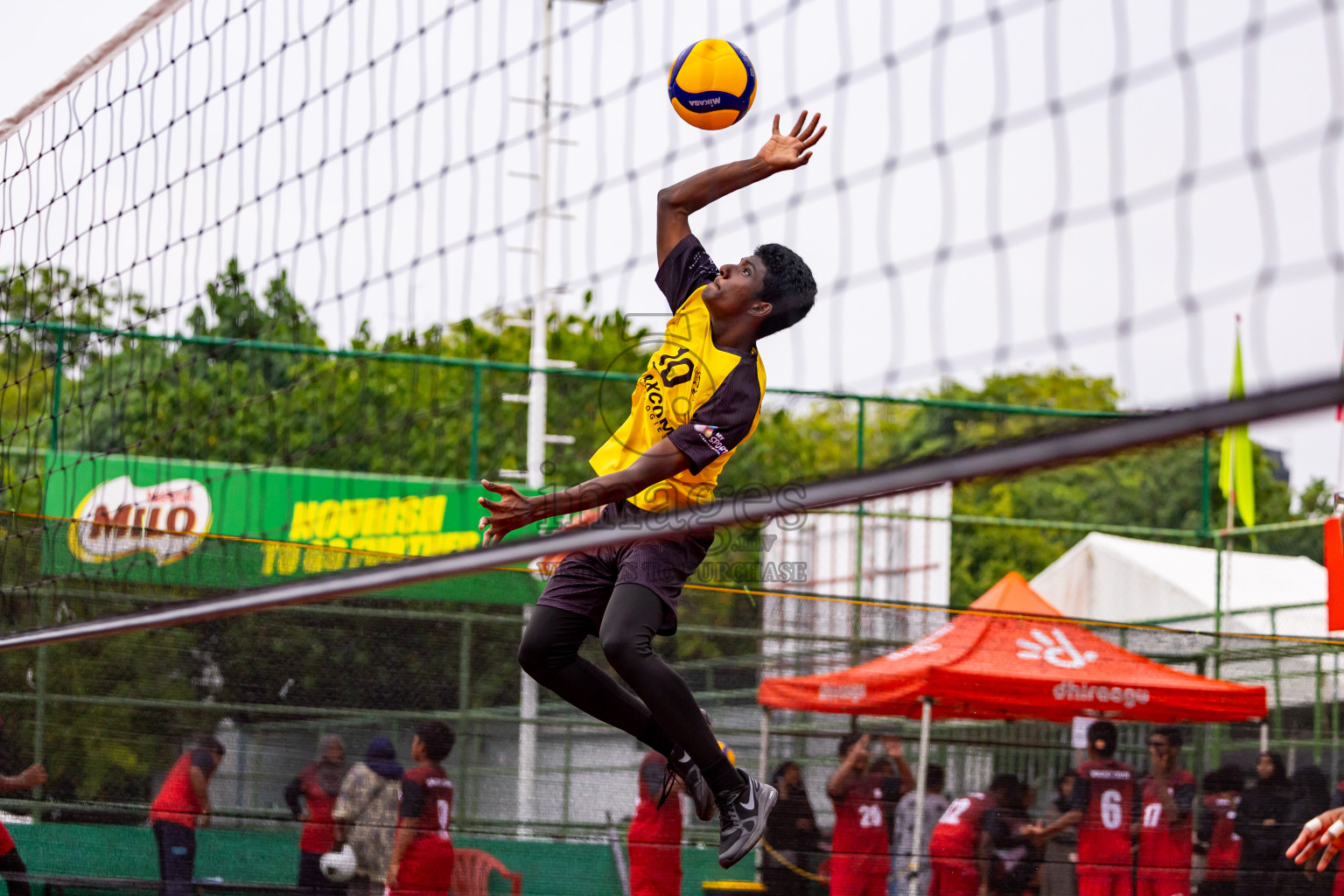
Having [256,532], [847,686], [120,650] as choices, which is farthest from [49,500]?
[847,686]

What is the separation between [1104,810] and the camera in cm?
813

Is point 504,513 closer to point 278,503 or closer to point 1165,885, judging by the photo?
point 1165,885

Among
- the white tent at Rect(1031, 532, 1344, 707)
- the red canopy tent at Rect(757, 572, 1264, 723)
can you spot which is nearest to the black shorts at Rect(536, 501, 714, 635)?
the red canopy tent at Rect(757, 572, 1264, 723)

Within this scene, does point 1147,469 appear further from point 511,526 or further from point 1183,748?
point 511,526

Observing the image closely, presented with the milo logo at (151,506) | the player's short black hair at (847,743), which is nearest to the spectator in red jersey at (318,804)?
the milo logo at (151,506)

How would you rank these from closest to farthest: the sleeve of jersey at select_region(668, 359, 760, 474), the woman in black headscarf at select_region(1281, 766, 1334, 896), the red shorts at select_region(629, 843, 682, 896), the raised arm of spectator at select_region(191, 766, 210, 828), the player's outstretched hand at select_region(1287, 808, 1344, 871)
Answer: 1. the sleeve of jersey at select_region(668, 359, 760, 474)
2. the player's outstretched hand at select_region(1287, 808, 1344, 871)
3. the raised arm of spectator at select_region(191, 766, 210, 828)
4. the red shorts at select_region(629, 843, 682, 896)
5. the woman in black headscarf at select_region(1281, 766, 1334, 896)

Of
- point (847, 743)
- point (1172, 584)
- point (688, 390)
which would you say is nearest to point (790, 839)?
point (847, 743)

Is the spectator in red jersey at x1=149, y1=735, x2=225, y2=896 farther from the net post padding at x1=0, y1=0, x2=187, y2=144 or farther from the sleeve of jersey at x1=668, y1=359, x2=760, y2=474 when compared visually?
the sleeve of jersey at x1=668, y1=359, x2=760, y2=474

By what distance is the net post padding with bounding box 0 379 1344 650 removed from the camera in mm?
2098

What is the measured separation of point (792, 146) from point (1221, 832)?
599 centimetres

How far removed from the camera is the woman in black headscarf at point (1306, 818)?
8.02 metres

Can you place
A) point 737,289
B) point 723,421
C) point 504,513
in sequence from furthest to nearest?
point 737,289, point 723,421, point 504,513

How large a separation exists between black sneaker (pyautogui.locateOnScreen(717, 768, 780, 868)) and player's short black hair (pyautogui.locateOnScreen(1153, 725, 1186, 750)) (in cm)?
493

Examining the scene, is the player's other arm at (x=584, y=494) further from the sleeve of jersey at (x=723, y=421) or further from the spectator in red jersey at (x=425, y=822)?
the spectator in red jersey at (x=425, y=822)
